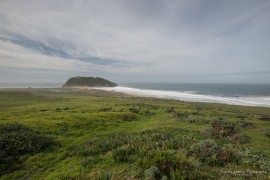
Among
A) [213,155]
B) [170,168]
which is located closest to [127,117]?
[213,155]

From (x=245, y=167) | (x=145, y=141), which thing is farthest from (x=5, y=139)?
(x=245, y=167)

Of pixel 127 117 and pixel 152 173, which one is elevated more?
pixel 152 173

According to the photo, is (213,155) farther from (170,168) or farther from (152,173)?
(152,173)

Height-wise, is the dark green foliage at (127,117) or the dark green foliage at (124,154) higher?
the dark green foliage at (124,154)

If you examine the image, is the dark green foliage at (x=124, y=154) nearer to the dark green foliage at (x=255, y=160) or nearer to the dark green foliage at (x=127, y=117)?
the dark green foliage at (x=255, y=160)

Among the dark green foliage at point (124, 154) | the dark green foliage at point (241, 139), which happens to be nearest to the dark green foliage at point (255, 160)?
the dark green foliage at point (241, 139)

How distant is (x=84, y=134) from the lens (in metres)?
20.0

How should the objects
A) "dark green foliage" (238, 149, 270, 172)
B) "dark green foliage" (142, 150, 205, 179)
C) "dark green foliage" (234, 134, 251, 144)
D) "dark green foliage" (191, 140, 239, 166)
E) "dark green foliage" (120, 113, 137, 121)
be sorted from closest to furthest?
"dark green foliage" (142, 150, 205, 179) < "dark green foliage" (238, 149, 270, 172) < "dark green foliage" (191, 140, 239, 166) < "dark green foliage" (234, 134, 251, 144) < "dark green foliage" (120, 113, 137, 121)

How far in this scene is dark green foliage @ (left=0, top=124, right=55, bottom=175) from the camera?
1203cm

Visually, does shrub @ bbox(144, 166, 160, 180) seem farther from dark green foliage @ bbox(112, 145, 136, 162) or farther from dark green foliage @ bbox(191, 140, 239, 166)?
dark green foliage @ bbox(191, 140, 239, 166)

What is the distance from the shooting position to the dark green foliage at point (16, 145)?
12031 mm

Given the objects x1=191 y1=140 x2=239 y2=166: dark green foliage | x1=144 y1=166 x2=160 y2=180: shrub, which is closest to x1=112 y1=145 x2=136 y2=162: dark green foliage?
x1=144 y1=166 x2=160 y2=180: shrub

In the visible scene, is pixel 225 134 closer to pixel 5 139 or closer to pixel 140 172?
pixel 140 172

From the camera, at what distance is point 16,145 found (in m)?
13.8
